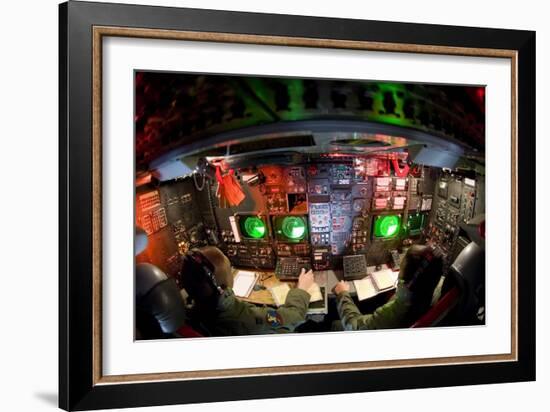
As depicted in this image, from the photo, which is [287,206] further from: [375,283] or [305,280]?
[375,283]

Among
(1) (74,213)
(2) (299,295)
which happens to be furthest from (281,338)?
(1) (74,213)

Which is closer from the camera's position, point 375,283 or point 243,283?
point 243,283

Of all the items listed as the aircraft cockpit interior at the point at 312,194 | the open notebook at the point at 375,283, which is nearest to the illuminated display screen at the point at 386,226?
the aircraft cockpit interior at the point at 312,194

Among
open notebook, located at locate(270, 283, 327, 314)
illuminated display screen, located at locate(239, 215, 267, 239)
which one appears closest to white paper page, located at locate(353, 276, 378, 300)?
open notebook, located at locate(270, 283, 327, 314)


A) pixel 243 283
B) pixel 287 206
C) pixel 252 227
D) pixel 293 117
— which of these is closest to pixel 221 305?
pixel 243 283

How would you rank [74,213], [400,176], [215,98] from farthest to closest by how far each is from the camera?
[400,176]
[215,98]
[74,213]

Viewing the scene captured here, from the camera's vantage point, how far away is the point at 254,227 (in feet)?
7.78

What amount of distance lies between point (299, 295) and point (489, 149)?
740mm

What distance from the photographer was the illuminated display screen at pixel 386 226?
2.47m

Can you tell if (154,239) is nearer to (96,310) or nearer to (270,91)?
(96,310)

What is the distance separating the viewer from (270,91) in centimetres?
234

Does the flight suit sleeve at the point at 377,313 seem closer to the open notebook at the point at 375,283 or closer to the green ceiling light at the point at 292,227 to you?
the open notebook at the point at 375,283

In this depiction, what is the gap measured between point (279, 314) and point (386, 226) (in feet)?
1.37

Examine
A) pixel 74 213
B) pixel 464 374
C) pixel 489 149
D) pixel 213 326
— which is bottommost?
pixel 464 374
